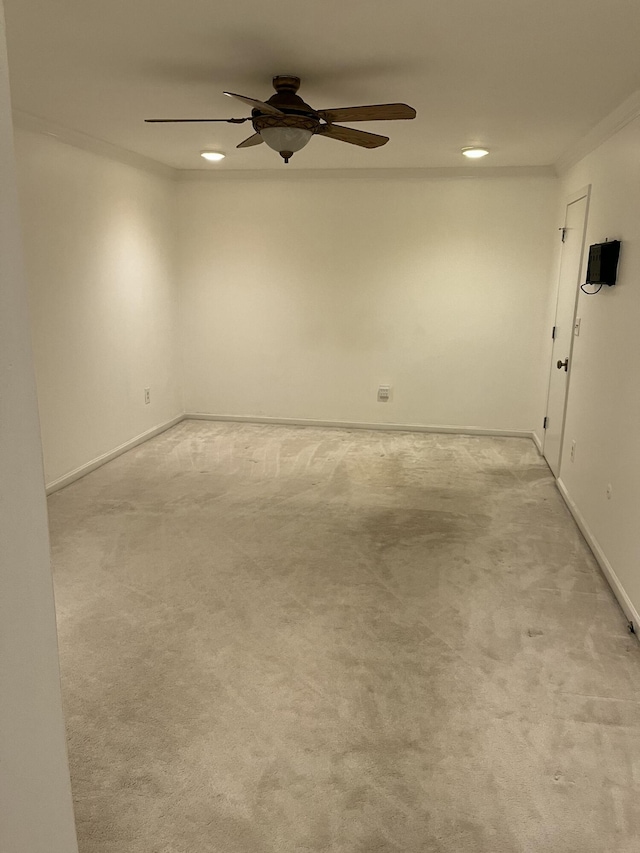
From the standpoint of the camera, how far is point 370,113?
2754 millimetres

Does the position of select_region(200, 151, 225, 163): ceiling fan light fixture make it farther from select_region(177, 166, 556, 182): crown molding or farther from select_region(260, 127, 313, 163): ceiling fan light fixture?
select_region(260, 127, 313, 163): ceiling fan light fixture

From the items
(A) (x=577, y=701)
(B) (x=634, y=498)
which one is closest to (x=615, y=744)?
(A) (x=577, y=701)

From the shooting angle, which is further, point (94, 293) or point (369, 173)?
point (369, 173)

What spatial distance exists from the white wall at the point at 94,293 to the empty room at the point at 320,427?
28mm

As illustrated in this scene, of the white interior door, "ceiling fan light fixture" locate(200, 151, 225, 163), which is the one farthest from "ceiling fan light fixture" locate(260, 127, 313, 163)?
the white interior door

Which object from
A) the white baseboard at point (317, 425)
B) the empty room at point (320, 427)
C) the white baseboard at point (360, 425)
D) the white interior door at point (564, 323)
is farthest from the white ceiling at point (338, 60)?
the white baseboard at point (360, 425)

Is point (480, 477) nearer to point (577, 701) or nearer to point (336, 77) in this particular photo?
point (577, 701)

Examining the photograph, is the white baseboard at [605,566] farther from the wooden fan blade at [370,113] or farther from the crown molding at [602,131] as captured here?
the wooden fan blade at [370,113]

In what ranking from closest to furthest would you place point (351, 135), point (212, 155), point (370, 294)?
point (351, 135), point (212, 155), point (370, 294)

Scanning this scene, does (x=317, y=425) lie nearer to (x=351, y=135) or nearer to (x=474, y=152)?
(x=474, y=152)

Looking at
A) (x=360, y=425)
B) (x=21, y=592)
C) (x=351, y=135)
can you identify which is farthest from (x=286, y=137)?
(x=360, y=425)

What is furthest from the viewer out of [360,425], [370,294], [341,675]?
[360,425]

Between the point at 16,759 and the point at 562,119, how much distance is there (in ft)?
13.5

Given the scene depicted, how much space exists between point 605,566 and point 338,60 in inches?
109
